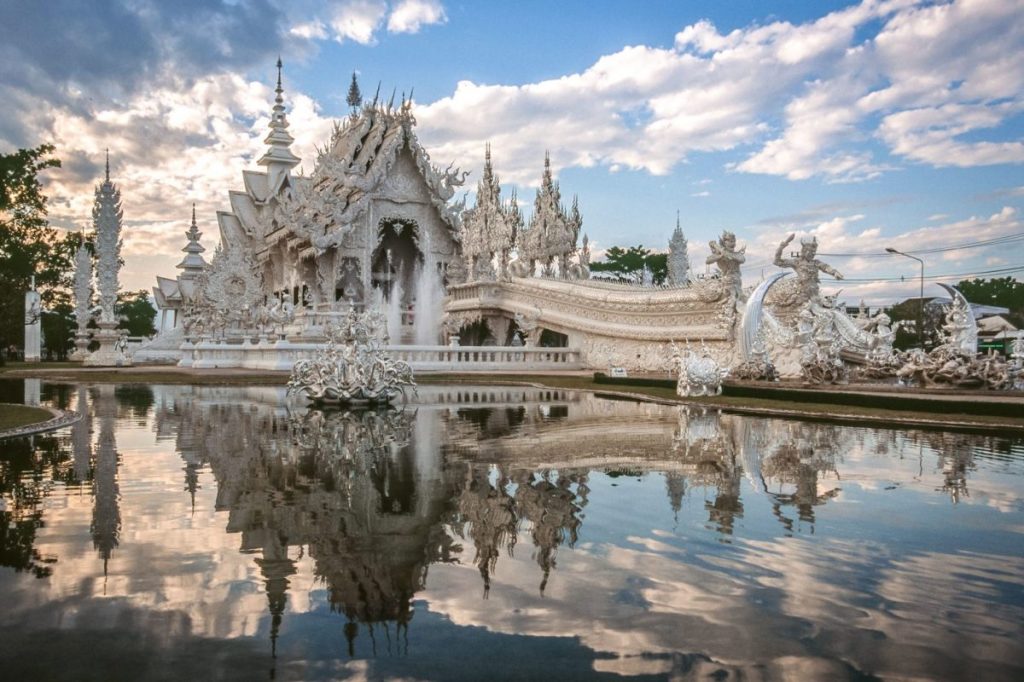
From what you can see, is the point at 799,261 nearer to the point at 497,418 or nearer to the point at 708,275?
the point at 708,275

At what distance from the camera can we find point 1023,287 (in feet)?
198

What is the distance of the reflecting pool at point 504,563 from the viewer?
3.36 metres

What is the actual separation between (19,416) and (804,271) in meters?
18.3

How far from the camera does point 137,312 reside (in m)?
79.1

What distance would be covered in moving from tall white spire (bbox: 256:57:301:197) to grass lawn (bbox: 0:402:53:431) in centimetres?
3878

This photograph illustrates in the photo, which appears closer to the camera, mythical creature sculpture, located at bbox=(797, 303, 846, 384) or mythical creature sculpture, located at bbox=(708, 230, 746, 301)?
mythical creature sculpture, located at bbox=(797, 303, 846, 384)

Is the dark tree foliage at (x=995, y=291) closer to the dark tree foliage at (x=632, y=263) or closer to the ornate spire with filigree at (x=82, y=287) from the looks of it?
the dark tree foliage at (x=632, y=263)

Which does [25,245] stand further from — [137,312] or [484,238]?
[137,312]

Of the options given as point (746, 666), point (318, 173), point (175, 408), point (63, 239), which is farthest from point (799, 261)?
point (63, 239)

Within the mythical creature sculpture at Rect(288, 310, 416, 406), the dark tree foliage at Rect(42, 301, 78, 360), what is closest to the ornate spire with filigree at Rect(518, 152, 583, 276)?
the mythical creature sculpture at Rect(288, 310, 416, 406)

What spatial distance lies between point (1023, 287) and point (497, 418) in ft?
203

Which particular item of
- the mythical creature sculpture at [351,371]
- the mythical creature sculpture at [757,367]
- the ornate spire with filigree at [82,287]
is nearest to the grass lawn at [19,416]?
the mythical creature sculpture at [351,371]

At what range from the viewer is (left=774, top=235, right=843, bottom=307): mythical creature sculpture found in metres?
21.2

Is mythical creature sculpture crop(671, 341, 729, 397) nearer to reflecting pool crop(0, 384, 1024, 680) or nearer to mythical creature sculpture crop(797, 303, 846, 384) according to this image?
mythical creature sculpture crop(797, 303, 846, 384)
